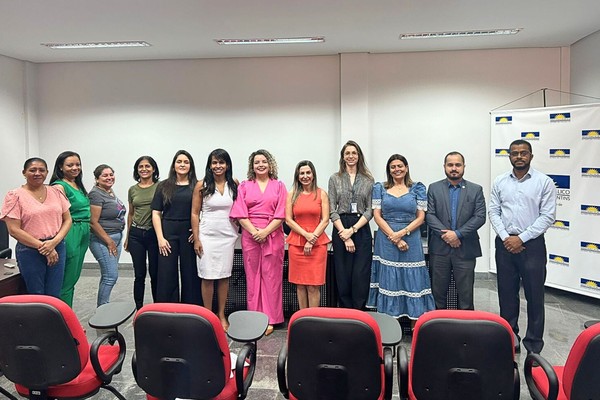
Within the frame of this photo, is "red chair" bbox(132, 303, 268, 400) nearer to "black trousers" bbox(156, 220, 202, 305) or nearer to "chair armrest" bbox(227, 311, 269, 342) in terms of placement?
"chair armrest" bbox(227, 311, 269, 342)

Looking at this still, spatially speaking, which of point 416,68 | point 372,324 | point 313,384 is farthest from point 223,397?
point 416,68

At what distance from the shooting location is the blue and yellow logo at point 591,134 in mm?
4148

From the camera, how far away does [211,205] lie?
3.42 metres

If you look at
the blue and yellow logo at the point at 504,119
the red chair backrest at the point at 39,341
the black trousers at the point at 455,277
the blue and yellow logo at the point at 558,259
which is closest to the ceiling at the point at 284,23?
the blue and yellow logo at the point at 504,119

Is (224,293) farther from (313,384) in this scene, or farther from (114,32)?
(114,32)

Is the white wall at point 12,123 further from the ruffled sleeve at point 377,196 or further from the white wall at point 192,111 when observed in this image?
the ruffled sleeve at point 377,196

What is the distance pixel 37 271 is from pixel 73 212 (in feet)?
1.75

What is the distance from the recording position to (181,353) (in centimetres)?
172

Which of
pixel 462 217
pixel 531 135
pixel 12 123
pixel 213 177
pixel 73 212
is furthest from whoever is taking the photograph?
pixel 12 123

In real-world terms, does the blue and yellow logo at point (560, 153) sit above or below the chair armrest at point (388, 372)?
above

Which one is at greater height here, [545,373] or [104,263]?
[104,263]

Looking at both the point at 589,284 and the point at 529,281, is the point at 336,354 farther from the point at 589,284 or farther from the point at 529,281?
the point at 589,284

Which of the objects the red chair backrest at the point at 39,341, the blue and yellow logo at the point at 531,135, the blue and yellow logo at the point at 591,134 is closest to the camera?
the red chair backrest at the point at 39,341

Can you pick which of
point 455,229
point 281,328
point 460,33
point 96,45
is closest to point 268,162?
point 281,328
